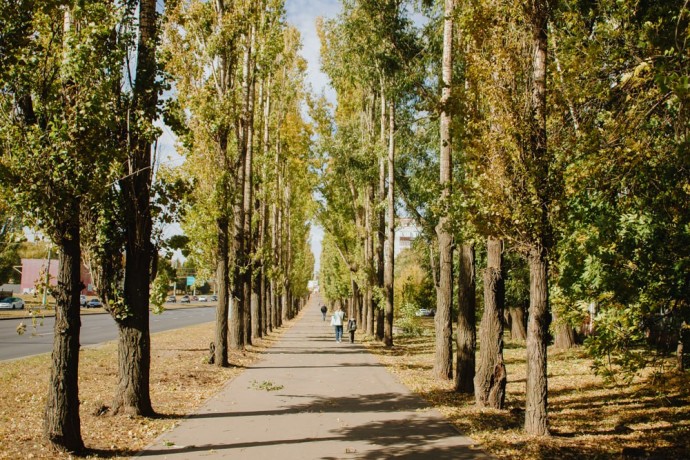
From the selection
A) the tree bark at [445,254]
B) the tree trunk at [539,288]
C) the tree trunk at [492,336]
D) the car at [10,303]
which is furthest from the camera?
the car at [10,303]

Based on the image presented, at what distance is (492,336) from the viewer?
33.2ft

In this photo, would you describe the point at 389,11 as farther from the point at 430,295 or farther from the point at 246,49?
the point at 430,295

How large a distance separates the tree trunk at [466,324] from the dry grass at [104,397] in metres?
5.40

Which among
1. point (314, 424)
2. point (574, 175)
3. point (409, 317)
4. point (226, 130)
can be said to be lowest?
point (314, 424)

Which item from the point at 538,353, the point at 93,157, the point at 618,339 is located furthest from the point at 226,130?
the point at 618,339

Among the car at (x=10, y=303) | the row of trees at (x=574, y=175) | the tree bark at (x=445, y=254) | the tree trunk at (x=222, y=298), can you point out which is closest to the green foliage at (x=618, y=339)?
the row of trees at (x=574, y=175)

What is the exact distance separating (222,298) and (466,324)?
7.37 m

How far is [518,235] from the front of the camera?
328 inches

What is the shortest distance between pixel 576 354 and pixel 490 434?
13523 millimetres

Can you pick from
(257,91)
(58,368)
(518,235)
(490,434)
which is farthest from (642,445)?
(257,91)

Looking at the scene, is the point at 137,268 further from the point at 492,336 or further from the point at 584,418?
the point at 584,418

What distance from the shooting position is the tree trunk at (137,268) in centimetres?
896

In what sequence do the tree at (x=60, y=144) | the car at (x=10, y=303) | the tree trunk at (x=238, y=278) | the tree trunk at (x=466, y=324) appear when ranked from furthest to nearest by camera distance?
the car at (x=10, y=303), the tree trunk at (x=238, y=278), the tree trunk at (x=466, y=324), the tree at (x=60, y=144)

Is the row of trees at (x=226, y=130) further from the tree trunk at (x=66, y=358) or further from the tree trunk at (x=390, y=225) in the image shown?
the tree trunk at (x=390, y=225)
